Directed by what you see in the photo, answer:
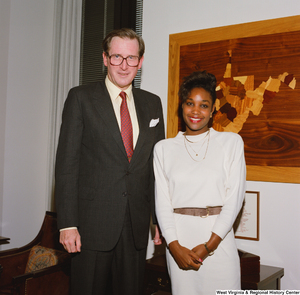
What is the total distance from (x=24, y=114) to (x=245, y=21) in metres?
2.71

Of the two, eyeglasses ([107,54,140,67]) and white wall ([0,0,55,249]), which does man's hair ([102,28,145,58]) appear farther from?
white wall ([0,0,55,249])

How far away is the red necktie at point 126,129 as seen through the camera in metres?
2.16

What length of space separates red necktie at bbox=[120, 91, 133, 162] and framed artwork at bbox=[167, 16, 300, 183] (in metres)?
1.02

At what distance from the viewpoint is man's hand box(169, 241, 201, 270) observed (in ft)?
6.43

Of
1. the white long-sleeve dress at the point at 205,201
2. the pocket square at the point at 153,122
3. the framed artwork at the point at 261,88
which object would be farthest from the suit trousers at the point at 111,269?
the framed artwork at the point at 261,88

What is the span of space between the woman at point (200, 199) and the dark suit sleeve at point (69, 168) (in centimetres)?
49

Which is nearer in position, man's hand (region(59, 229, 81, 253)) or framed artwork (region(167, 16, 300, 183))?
man's hand (region(59, 229, 81, 253))

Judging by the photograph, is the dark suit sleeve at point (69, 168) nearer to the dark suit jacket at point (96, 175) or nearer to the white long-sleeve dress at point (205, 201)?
the dark suit jacket at point (96, 175)

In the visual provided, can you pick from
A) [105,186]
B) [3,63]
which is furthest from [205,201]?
[3,63]

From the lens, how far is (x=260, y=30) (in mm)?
2814

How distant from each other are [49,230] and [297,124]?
2.33m

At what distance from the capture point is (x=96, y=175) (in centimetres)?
209

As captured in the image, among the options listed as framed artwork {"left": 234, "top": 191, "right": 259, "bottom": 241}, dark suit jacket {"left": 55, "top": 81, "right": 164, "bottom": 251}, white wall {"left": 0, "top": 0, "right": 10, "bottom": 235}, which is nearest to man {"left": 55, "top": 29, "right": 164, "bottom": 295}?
dark suit jacket {"left": 55, "top": 81, "right": 164, "bottom": 251}

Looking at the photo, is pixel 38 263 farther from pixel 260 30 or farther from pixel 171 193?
pixel 260 30
